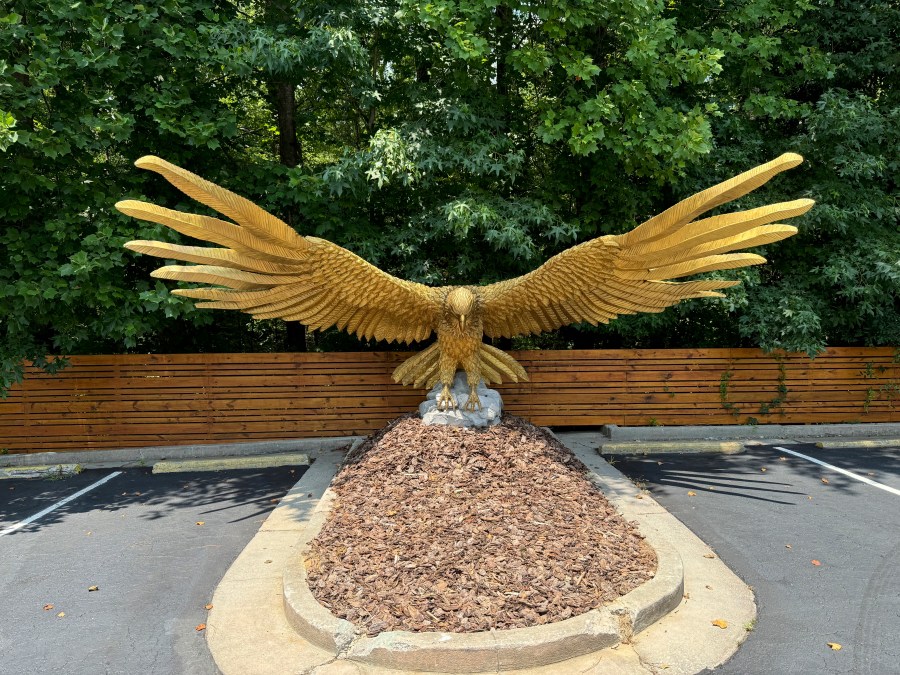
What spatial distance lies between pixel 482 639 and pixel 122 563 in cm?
316

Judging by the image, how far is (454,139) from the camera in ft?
22.2

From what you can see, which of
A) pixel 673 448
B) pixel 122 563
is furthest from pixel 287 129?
pixel 673 448

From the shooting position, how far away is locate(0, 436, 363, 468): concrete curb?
23.5 ft

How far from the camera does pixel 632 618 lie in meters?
3.13

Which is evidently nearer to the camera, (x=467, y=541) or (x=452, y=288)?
(x=467, y=541)

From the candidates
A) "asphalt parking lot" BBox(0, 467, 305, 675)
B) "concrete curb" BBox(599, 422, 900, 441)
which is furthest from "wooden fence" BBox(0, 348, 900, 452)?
"asphalt parking lot" BBox(0, 467, 305, 675)

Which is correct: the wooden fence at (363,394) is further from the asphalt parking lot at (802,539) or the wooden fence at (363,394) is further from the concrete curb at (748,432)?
the asphalt parking lot at (802,539)

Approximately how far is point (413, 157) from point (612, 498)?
4.45m

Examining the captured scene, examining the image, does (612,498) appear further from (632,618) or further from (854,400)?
(854,400)

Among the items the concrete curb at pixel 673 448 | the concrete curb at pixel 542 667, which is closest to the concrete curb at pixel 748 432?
the concrete curb at pixel 673 448

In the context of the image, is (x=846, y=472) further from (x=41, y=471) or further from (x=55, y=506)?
(x=41, y=471)

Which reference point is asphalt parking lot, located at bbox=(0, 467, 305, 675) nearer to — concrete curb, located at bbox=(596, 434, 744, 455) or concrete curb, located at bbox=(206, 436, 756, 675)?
concrete curb, located at bbox=(206, 436, 756, 675)

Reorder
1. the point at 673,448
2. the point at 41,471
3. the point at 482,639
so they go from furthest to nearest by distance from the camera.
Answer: the point at 673,448 < the point at 41,471 < the point at 482,639

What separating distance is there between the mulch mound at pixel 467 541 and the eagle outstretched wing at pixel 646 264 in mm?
1334
